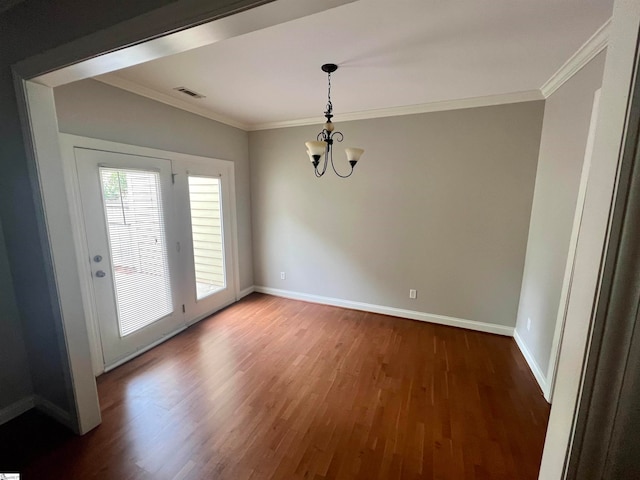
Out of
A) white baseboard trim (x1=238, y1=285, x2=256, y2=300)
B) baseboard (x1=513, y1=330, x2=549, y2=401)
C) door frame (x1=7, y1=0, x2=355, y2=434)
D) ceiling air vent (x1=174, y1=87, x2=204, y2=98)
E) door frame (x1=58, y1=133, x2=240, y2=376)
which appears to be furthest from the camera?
white baseboard trim (x1=238, y1=285, x2=256, y2=300)

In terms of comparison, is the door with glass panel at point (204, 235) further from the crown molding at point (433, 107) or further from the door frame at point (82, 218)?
the crown molding at point (433, 107)

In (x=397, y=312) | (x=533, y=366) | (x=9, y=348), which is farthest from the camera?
(x=397, y=312)

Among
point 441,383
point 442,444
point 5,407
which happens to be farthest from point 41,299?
point 441,383

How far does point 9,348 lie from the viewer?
79.6 inches

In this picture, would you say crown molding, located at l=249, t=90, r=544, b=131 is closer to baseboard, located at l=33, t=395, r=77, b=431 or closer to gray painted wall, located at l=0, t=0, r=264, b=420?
gray painted wall, located at l=0, t=0, r=264, b=420

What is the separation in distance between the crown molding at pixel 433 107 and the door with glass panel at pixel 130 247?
1981 millimetres

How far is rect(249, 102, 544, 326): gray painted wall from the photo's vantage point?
308 centimetres

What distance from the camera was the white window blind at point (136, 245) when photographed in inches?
102

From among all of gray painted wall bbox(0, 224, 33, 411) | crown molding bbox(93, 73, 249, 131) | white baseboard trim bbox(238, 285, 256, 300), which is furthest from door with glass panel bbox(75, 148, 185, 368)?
white baseboard trim bbox(238, 285, 256, 300)

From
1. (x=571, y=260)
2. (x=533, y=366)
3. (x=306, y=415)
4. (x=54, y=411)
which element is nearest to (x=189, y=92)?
(x=54, y=411)

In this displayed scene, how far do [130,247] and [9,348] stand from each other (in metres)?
1.10

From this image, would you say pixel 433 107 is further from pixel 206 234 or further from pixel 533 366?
pixel 206 234

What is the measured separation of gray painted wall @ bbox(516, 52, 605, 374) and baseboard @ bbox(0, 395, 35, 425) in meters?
4.26

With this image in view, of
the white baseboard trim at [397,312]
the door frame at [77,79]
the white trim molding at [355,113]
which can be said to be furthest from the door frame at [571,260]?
the door frame at [77,79]
